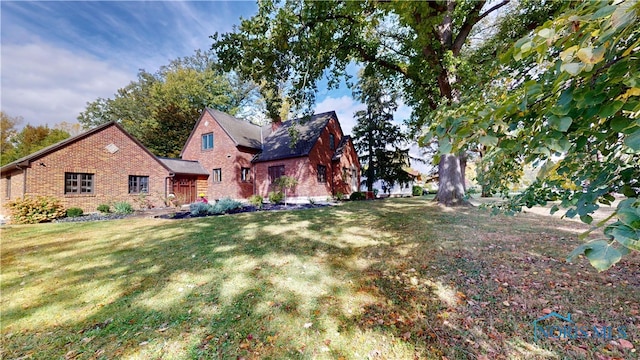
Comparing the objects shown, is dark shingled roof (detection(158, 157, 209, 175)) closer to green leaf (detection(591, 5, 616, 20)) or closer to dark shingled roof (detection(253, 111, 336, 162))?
dark shingled roof (detection(253, 111, 336, 162))

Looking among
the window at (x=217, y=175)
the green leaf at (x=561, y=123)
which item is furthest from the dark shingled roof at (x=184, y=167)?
the green leaf at (x=561, y=123)

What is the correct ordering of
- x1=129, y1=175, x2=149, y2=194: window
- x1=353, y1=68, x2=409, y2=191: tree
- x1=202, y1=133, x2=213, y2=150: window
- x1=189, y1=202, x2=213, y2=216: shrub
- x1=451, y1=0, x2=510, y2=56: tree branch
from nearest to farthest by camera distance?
x1=451, y1=0, x2=510, y2=56: tree branch, x1=189, y1=202, x2=213, y2=216: shrub, x1=129, y1=175, x2=149, y2=194: window, x1=202, y1=133, x2=213, y2=150: window, x1=353, y1=68, x2=409, y2=191: tree

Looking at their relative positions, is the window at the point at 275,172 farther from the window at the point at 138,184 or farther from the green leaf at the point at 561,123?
the green leaf at the point at 561,123

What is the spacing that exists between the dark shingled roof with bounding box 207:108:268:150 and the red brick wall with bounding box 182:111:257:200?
359mm

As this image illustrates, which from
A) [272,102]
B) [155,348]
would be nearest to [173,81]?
[272,102]

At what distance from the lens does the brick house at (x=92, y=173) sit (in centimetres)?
1236

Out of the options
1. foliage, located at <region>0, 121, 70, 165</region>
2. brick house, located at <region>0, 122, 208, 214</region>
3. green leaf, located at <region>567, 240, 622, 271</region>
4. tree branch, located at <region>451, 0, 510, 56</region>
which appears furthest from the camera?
foliage, located at <region>0, 121, 70, 165</region>

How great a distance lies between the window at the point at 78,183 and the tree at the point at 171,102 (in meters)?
16.2

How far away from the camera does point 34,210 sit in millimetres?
10594

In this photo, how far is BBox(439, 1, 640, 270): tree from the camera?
0.93 metres

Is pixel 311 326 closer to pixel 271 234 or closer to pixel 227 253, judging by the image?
pixel 227 253

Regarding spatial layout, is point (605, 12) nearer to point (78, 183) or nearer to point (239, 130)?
point (78, 183)

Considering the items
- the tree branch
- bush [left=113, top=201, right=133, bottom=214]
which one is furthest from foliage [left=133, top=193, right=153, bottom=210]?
the tree branch

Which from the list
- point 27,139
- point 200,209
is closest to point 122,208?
point 200,209
